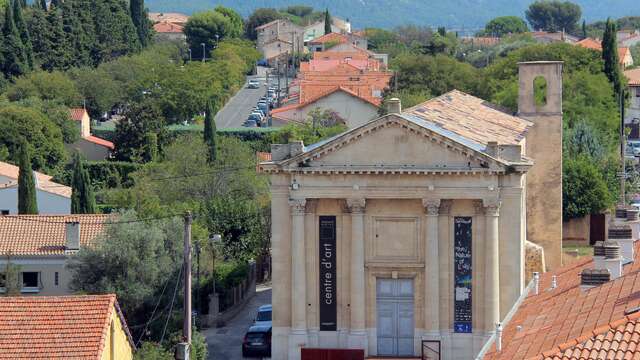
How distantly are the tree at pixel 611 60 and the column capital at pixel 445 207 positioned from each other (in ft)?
190

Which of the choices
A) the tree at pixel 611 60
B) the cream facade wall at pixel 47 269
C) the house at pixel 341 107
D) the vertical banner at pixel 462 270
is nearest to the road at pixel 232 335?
the cream facade wall at pixel 47 269

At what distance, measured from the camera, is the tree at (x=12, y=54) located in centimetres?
13525

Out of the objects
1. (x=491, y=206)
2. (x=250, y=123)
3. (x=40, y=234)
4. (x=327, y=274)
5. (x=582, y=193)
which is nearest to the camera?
(x=491, y=206)

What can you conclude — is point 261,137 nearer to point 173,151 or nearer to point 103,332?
point 173,151

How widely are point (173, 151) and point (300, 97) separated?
38611 mm

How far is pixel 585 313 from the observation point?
31625mm

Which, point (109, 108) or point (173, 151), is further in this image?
point (109, 108)

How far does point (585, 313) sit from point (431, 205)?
21441mm

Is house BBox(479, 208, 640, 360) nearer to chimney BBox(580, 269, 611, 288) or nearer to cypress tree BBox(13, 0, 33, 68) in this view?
chimney BBox(580, 269, 611, 288)

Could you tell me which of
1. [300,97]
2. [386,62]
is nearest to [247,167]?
[300,97]

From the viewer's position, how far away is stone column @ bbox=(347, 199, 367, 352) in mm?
53250

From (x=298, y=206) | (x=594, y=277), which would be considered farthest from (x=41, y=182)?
(x=594, y=277)

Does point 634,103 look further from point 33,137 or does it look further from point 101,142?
point 33,137

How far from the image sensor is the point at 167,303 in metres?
57.1
